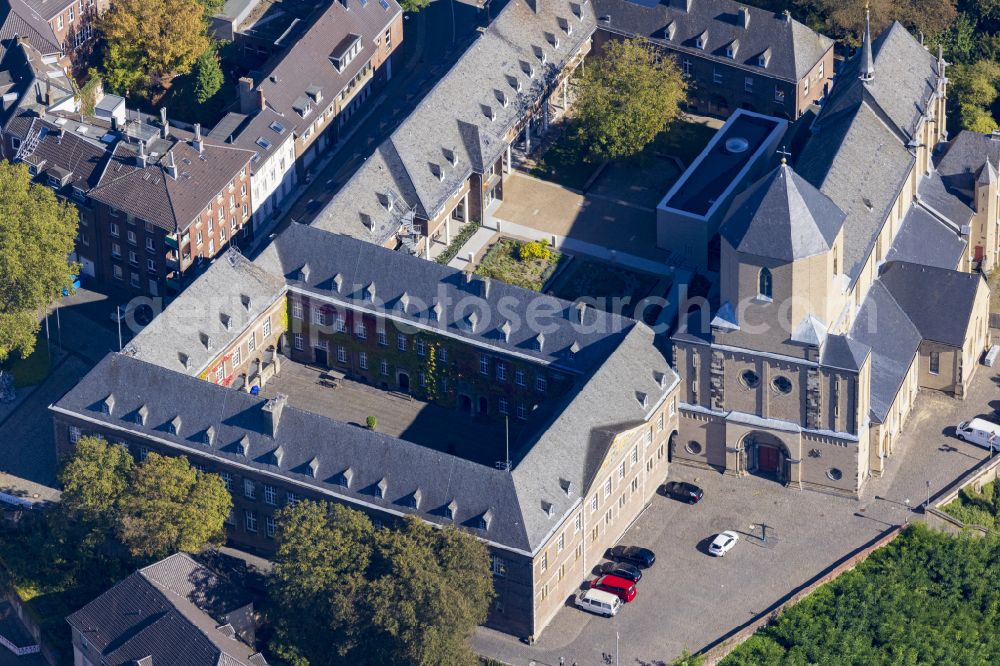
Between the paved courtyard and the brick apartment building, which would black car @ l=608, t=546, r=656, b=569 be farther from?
the brick apartment building

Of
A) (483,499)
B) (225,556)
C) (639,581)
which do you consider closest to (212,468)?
(225,556)

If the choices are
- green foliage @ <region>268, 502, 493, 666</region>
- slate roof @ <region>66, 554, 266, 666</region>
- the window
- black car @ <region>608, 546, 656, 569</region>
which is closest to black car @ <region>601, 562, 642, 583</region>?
black car @ <region>608, 546, 656, 569</region>

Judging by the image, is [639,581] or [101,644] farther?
[639,581]

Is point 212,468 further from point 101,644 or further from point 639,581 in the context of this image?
point 639,581

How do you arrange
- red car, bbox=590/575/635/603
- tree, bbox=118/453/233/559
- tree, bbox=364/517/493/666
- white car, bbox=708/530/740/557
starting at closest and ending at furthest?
tree, bbox=364/517/493/666, tree, bbox=118/453/233/559, red car, bbox=590/575/635/603, white car, bbox=708/530/740/557

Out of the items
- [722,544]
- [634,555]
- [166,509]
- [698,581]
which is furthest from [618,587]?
[166,509]

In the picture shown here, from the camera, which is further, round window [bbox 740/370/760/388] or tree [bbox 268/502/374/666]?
round window [bbox 740/370/760/388]

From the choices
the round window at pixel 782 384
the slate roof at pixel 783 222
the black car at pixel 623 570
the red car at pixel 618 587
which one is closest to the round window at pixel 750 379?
the round window at pixel 782 384

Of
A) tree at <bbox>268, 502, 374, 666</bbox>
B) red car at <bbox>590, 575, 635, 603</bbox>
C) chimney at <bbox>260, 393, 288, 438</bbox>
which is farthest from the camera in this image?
red car at <bbox>590, 575, 635, 603</bbox>
